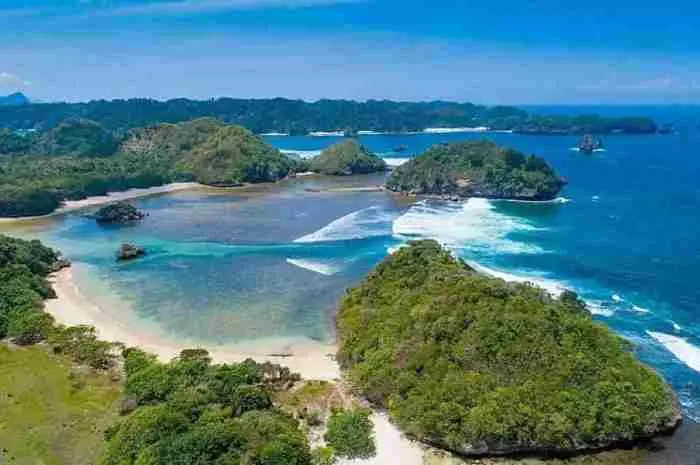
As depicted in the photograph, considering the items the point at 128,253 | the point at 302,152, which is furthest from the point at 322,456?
the point at 302,152

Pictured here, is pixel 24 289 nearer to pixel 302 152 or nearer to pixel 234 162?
pixel 234 162

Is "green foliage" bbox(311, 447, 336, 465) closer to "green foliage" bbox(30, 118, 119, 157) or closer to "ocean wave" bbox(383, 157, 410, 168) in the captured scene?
"ocean wave" bbox(383, 157, 410, 168)

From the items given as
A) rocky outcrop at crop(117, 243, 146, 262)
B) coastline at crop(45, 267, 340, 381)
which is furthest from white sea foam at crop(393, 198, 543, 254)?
coastline at crop(45, 267, 340, 381)

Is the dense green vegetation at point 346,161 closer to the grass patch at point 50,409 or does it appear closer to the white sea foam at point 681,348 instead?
the white sea foam at point 681,348

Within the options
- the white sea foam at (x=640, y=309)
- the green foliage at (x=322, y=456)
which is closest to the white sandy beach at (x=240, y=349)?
the green foliage at (x=322, y=456)

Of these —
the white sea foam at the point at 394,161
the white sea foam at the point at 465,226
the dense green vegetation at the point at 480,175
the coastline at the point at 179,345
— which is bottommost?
the coastline at the point at 179,345
